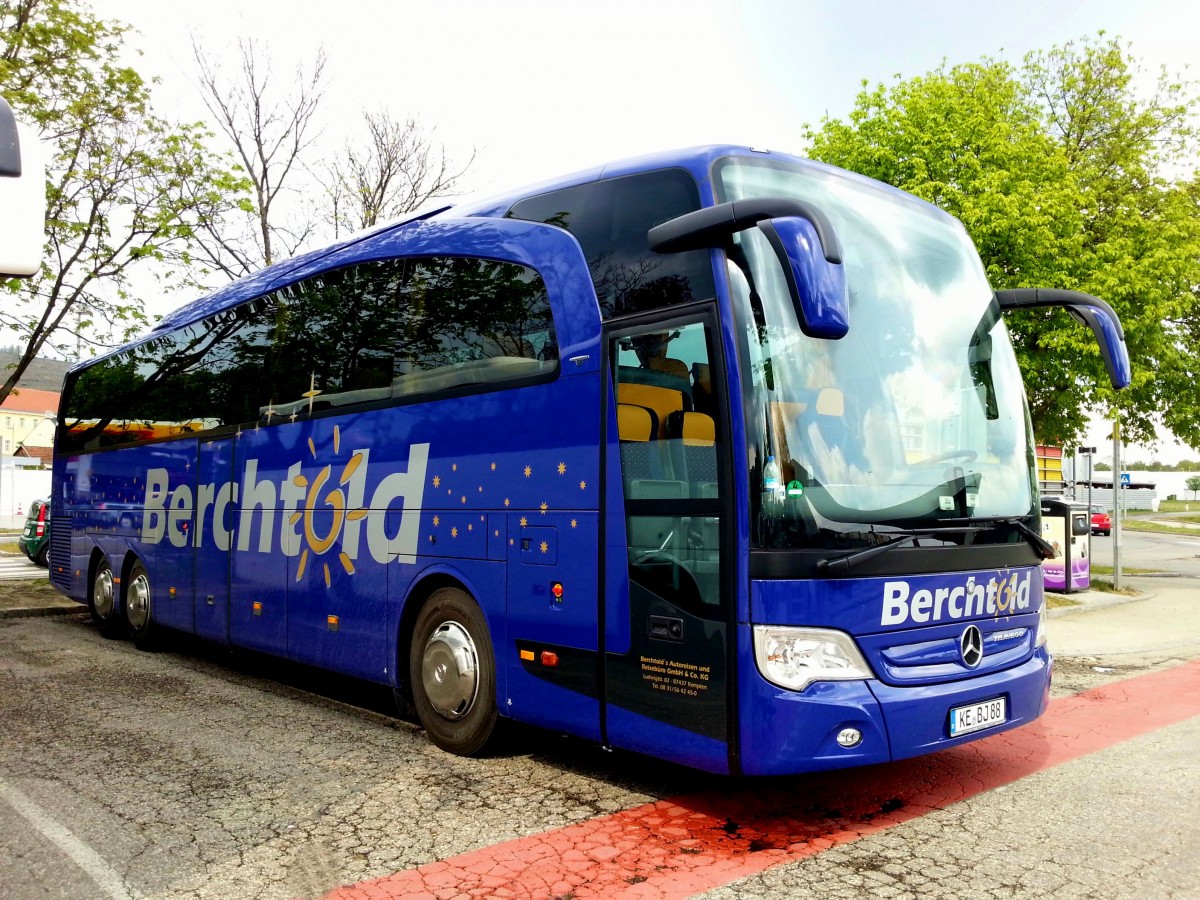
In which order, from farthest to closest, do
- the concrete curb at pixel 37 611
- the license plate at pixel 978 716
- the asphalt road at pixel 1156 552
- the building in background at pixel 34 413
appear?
the building in background at pixel 34 413 → the asphalt road at pixel 1156 552 → the concrete curb at pixel 37 611 → the license plate at pixel 978 716

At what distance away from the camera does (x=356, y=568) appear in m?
7.59

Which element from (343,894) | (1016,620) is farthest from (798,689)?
(343,894)

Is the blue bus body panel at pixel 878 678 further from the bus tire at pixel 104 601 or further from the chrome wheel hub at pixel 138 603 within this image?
the bus tire at pixel 104 601

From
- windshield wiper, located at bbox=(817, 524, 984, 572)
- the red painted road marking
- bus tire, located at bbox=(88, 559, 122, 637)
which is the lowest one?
the red painted road marking

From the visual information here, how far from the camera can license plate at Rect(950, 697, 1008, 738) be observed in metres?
5.05

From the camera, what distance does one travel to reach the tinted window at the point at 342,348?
6305 mm

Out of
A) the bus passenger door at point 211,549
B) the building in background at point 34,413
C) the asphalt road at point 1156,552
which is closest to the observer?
the bus passenger door at point 211,549

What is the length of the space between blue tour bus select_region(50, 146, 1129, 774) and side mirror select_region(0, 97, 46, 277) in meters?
2.77

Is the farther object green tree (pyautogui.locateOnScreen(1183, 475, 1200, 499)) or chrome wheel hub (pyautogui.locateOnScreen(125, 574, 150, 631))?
green tree (pyautogui.locateOnScreen(1183, 475, 1200, 499))

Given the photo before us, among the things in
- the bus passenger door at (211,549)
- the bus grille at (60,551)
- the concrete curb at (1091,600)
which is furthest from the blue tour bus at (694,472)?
the concrete curb at (1091,600)

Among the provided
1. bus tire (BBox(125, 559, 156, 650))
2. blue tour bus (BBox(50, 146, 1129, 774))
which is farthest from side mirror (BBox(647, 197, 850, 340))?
bus tire (BBox(125, 559, 156, 650))

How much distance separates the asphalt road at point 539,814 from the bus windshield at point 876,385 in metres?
1.46

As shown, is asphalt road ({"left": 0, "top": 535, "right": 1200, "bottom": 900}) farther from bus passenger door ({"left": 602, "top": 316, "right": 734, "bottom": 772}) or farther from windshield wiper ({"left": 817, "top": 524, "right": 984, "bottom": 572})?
windshield wiper ({"left": 817, "top": 524, "right": 984, "bottom": 572})

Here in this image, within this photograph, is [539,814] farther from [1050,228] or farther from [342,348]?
[1050,228]
